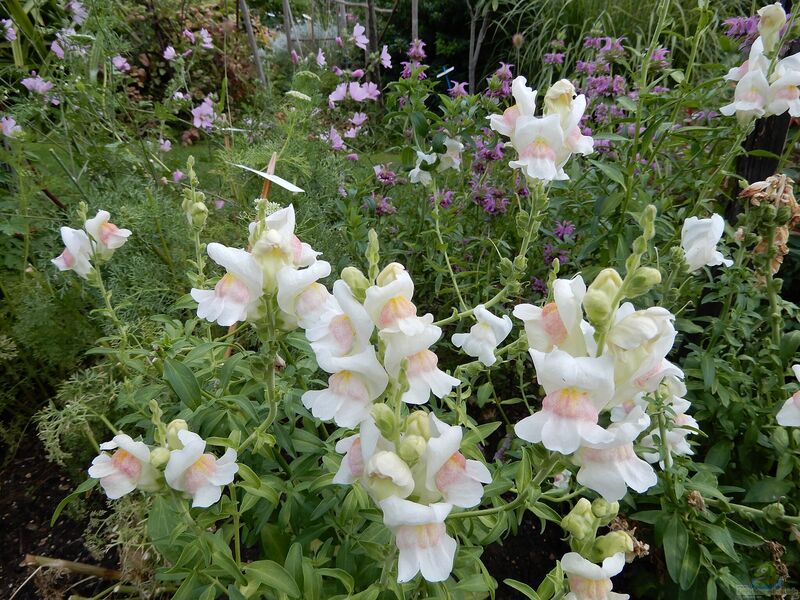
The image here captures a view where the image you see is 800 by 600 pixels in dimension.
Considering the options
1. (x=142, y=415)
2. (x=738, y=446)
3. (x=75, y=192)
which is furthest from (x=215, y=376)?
(x=75, y=192)

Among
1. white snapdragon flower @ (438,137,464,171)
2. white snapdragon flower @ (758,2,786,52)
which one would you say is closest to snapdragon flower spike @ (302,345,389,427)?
white snapdragon flower @ (438,137,464,171)

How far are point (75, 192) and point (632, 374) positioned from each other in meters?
3.06

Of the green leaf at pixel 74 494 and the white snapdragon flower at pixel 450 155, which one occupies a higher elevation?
the white snapdragon flower at pixel 450 155

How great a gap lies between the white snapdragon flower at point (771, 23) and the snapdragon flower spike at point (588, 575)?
178cm

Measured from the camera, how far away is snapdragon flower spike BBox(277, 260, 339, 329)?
1.05 meters

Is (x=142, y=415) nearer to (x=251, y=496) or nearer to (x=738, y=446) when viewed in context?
(x=251, y=496)

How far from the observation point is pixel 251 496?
1.30m

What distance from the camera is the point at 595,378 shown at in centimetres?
80

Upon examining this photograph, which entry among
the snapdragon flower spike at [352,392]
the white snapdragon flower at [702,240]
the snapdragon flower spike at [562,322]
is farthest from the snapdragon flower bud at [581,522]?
the white snapdragon flower at [702,240]

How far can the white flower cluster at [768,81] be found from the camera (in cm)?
173

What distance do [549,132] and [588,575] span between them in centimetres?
107

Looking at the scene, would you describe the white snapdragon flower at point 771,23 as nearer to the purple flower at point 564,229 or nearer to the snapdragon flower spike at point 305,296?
the purple flower at point 564,229

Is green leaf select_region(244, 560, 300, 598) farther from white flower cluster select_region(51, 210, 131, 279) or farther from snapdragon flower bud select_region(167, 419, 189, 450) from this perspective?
white flower cluster select_region(51, 210, 131, 279)

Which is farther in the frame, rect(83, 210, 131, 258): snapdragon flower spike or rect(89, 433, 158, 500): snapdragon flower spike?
rect(83, 210, 131, 258): snapdragon flower spike
